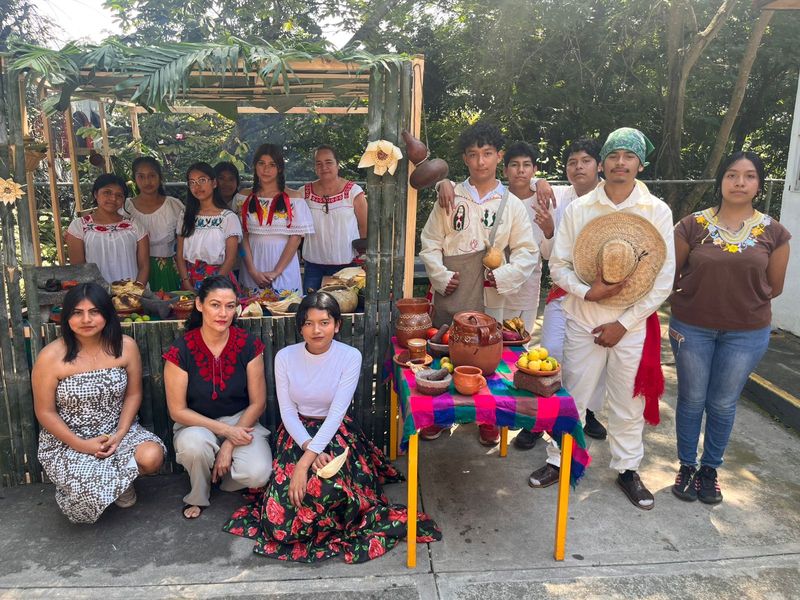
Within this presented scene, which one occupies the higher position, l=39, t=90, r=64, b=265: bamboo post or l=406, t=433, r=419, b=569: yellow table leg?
l=39, t=90, r=64, b=265: bamboo post

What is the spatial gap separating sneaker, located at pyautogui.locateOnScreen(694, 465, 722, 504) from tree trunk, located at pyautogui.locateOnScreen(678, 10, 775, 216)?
5978 millimetres

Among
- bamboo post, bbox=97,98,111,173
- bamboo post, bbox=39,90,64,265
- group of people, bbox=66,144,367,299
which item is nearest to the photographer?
group of people, bbox=66,144,367,299

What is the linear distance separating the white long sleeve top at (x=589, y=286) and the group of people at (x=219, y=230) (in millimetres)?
1804

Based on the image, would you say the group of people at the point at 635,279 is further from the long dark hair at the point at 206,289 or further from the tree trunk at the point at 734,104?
the tree trunk at the point at 734,104

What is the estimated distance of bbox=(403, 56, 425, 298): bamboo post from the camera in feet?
11.2

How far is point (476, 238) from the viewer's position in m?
3.62

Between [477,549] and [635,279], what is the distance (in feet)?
5.06

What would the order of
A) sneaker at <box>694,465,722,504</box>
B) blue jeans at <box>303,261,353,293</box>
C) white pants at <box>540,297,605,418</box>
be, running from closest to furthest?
sneaker at <box>694,465,722,504</box> < white pants at <box>540,297,605,418</box> < blue jeans at <box>303,261,353,293</box>

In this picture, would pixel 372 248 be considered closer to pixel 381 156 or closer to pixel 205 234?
pixel 381 156

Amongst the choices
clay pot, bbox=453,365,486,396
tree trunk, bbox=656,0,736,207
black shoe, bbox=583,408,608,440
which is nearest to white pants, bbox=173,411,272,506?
clay pot, bbox=453,365,486,396

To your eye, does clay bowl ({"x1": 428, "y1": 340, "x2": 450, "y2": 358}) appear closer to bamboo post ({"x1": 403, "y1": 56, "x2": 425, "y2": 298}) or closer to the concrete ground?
bamboo post ({"x1": 403, "y1": 56, "x2": 425, "y2": 298})

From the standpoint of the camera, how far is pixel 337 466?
297cm

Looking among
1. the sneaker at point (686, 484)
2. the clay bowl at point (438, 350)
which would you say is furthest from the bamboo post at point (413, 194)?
the sneaker at point (686, 484)

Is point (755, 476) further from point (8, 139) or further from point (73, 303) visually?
point (8, 139)
